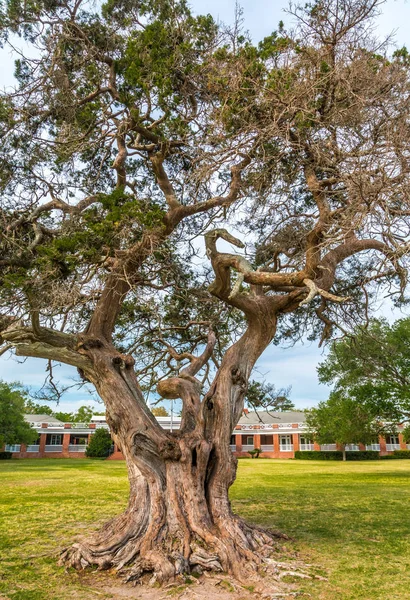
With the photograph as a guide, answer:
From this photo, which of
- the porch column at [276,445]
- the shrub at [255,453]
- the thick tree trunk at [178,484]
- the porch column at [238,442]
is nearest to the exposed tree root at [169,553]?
the thick tree trunk at [178,484]

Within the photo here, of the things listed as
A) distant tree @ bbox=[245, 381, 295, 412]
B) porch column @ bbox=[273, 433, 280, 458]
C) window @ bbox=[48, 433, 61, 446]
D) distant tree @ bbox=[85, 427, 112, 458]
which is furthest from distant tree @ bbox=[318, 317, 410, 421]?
window @ bbox=[48, 433, 61, 446]

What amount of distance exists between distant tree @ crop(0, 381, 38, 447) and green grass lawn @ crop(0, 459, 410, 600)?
59.5ft

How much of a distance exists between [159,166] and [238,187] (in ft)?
4.12

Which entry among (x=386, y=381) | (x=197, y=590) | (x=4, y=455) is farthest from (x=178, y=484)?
(x=4, y=455)

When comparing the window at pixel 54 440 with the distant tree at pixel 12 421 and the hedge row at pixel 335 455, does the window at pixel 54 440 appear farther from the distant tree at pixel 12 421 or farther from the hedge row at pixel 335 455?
the hedge row at pixel 335 455

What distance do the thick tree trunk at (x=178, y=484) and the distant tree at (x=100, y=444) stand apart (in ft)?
121

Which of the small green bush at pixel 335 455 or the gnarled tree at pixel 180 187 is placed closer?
the gnarled tree at pixel 180 187

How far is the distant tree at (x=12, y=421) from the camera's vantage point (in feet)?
108

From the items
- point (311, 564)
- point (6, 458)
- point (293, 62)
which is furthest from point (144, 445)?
point (6, 458)

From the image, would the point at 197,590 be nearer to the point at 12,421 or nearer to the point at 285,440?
the point at 12,421

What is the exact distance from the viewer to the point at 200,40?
6211mm

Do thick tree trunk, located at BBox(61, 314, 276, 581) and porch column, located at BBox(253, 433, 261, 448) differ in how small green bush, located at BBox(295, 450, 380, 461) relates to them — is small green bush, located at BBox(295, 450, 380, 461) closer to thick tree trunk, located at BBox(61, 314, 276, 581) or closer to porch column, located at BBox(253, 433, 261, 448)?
porch column, located at BBox(253, 433, 261, 448)

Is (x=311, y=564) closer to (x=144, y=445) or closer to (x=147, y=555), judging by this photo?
(x=147, y=555)

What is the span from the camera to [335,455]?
144 feet
